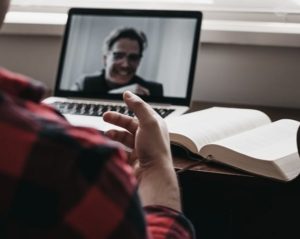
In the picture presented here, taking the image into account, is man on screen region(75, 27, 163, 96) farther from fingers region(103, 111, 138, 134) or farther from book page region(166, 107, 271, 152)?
fingers region(103, 111, 138, 134)

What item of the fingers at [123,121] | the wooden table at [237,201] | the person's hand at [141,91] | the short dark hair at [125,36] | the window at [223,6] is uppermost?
the window at [223,6]

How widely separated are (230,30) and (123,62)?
258 mm

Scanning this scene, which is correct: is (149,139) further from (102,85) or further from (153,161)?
(102,85)

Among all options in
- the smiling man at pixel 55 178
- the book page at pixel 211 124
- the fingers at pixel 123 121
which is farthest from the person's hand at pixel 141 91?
the smiling man at pixel 55 178

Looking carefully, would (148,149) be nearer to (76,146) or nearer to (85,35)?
(76,146)

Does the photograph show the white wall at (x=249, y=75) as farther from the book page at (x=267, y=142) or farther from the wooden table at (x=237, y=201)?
the wooden table at (x=237, y=201)

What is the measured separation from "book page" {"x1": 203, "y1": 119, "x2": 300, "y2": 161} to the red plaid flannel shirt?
439mm

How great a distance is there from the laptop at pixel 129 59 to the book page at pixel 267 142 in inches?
7.6

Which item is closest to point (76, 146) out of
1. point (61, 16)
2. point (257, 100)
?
point (257, 100)

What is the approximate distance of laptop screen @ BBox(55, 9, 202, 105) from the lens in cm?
115

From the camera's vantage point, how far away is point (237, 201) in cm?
85

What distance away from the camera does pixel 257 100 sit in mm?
1267

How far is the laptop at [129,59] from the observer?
113 cm

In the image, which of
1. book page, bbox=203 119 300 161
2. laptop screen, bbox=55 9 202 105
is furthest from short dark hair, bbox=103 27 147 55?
book page, bbox=203 119 300 161
